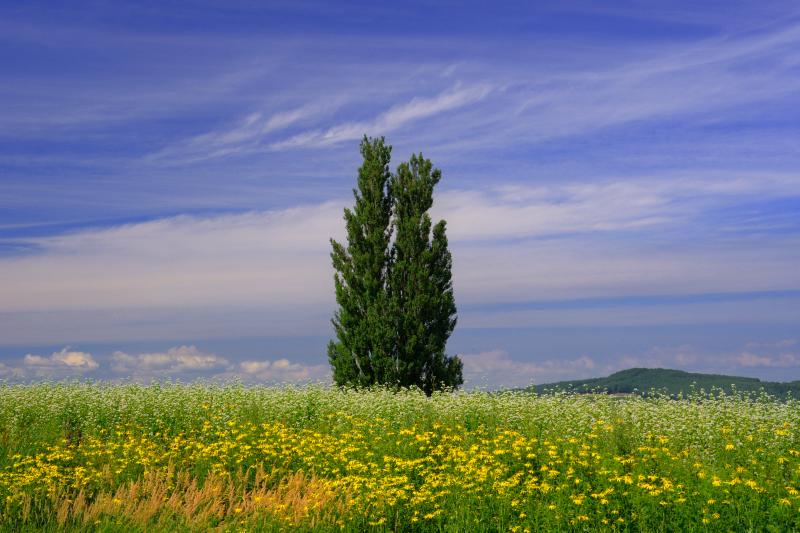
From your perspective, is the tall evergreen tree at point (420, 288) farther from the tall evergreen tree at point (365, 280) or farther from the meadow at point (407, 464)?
the meadow at point (407, 464)

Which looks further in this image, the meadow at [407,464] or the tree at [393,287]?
the tree at [393,287]

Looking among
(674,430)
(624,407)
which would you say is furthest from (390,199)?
(674,430)

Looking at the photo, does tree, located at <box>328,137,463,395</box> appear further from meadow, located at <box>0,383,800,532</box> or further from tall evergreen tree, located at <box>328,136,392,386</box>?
meadow, located at <box>0,383,800,532</box>

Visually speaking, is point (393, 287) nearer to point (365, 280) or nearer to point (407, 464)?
point (365, 280)

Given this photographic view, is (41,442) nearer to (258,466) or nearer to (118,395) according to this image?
(118,395)

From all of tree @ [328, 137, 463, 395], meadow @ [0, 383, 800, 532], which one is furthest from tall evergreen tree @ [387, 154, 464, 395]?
meadow @ [0, 383, 800, 532]

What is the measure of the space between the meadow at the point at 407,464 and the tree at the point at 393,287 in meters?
6.37

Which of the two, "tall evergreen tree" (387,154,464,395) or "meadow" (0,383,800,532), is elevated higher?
"tall evergreen tree" (387,154,464,395)

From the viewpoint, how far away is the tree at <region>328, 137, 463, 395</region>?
2245 centimetres

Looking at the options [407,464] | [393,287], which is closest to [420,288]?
[393,287]

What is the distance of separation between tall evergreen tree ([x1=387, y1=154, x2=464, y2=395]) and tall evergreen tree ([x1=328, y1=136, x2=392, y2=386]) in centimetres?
45

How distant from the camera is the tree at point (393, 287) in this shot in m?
22.5

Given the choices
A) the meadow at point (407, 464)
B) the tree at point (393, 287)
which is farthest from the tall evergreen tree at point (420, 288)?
the meadow at point (407, 464)

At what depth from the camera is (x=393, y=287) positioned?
2308cm
